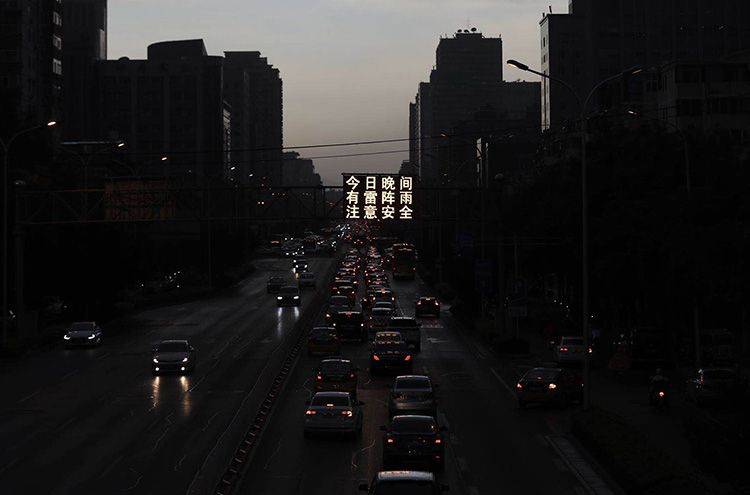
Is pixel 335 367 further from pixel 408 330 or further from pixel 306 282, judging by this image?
pixel 306 282

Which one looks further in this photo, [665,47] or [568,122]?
[665,47]

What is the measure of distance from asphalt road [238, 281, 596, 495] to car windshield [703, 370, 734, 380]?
515 cm

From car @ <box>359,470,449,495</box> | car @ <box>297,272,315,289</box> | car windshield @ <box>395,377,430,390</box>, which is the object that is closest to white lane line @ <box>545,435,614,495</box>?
car windshield @ <box>395,377,430,390</box>

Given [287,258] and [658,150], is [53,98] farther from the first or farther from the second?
[658,150]

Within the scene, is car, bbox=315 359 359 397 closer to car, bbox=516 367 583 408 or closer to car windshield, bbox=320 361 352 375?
car windshield, bbox=320 361 352 375

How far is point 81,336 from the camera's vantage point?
62.6 m

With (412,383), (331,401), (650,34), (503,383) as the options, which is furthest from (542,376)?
(650,34)

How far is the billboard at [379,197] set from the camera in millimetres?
62188

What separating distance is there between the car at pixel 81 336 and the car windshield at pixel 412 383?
31.0m

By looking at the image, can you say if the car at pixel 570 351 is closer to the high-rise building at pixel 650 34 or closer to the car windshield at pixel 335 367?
the car windshield at pixel 335 367

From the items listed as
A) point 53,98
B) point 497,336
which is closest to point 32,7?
point 53,98

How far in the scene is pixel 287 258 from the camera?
18838 cm

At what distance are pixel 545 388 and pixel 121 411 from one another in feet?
46.5

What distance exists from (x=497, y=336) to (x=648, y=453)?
127ft
